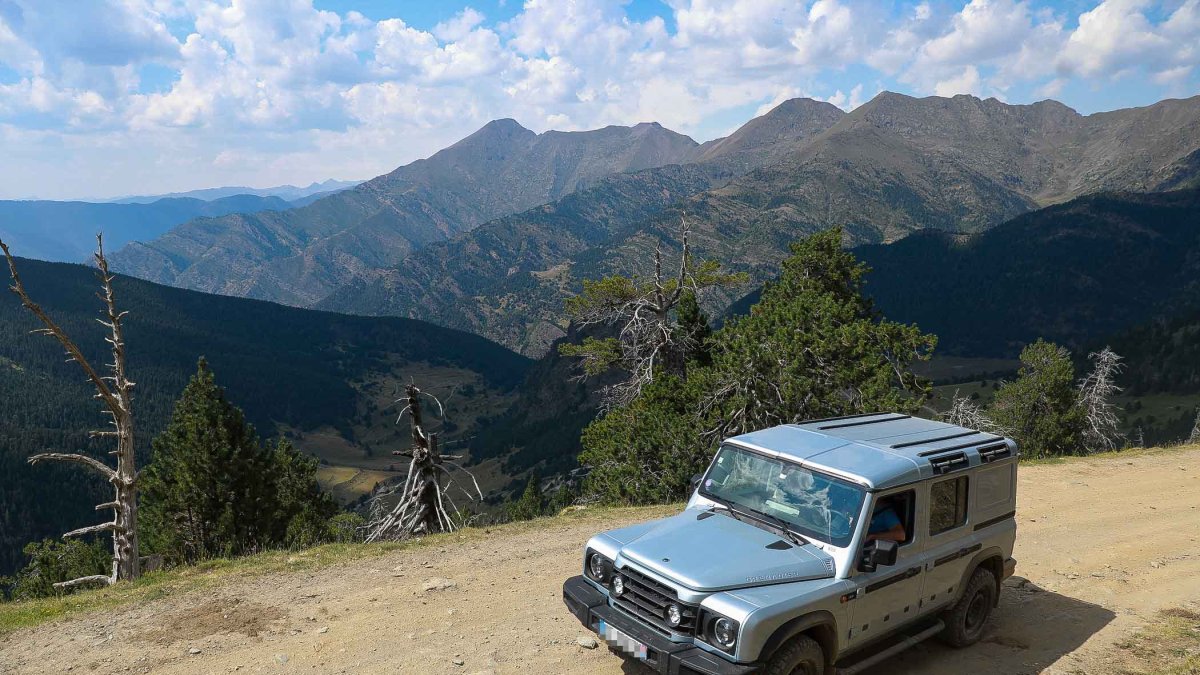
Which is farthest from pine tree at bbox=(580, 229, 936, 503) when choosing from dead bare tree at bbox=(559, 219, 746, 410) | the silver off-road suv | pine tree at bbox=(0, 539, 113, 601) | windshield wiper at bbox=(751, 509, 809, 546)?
pine tree at bbox=(0, 539, 113, 601)

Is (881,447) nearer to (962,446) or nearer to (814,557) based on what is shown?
(962,446)

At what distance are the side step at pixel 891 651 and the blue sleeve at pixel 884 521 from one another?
1.37 m

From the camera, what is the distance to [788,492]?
25.0ft

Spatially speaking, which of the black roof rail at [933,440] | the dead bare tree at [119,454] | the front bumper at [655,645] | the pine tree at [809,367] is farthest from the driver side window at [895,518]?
the pine tree at [809,367]

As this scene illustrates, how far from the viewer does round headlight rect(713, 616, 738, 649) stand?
19.9ft

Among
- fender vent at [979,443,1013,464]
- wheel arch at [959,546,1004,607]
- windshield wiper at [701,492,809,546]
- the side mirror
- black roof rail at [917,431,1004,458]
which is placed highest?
black roof rail at [917,431,1004,458]

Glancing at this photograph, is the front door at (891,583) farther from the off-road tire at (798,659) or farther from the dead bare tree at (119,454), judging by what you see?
the dead bare tree at (119,454)

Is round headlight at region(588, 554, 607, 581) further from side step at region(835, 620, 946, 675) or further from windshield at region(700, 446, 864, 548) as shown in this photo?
side step at region(835, 620, 946, 675)

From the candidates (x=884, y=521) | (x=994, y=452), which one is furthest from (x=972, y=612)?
(x=884, y=521)

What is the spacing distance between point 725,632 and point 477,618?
440cm

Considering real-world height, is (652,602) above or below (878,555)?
below

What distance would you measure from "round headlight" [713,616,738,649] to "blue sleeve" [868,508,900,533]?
2.01 metres

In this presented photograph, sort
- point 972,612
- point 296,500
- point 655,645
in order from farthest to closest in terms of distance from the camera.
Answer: point 296,500 < point 972,612 < point 655,645

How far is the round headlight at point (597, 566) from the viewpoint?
7.35m
